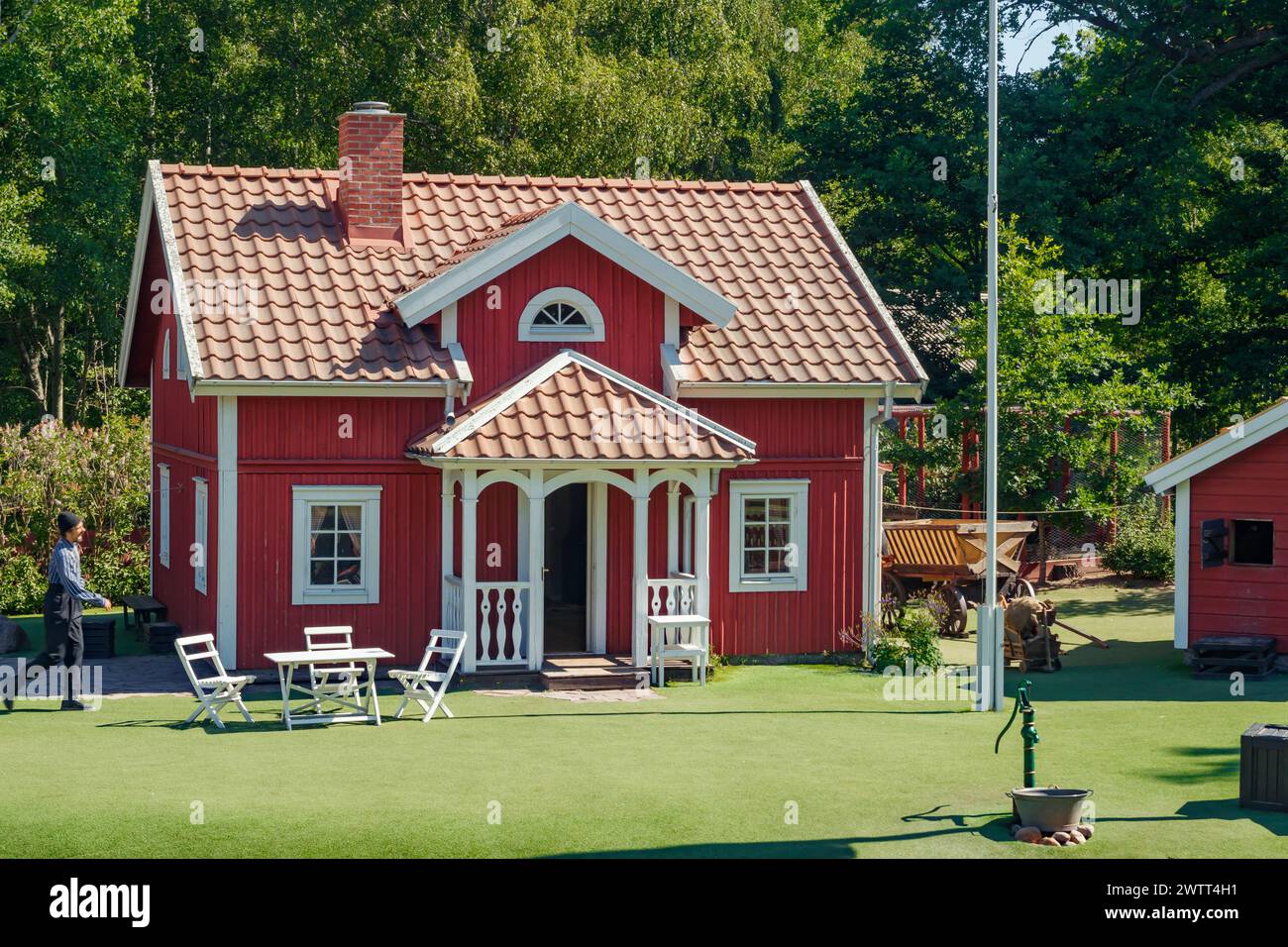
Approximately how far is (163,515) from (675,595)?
886cm

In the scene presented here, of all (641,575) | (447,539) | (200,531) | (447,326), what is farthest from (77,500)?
(641,575)

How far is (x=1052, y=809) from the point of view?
1248 centimetres

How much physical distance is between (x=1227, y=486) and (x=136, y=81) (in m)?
25.7

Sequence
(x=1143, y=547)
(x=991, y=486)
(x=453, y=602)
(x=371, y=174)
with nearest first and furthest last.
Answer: (x=991, y=486) < (x=453, y=602) < (x=371, y=174) < (x=1143, y=547)

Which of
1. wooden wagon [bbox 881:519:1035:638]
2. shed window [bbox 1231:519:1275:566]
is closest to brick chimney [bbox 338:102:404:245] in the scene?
wooden wagon [bbox 881:519:1035:638]

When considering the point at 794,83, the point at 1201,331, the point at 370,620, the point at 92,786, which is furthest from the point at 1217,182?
the point at 92,786

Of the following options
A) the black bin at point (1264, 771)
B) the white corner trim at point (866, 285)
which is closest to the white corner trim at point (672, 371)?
the white corner trim at point (866, 285)

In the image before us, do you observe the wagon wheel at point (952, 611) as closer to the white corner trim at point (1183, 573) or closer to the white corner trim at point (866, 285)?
the white corner trim at point (866, 285)

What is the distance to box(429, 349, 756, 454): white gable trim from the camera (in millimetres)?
19859

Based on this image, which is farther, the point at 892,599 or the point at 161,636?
the point at 892,599

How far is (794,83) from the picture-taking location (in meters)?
50.8

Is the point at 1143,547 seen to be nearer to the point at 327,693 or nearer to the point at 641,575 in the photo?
the point at 641,575

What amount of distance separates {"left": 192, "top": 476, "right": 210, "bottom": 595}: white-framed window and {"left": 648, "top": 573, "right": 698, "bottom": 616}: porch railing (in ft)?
18.1

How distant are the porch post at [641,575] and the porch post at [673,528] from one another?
36.3 inches
